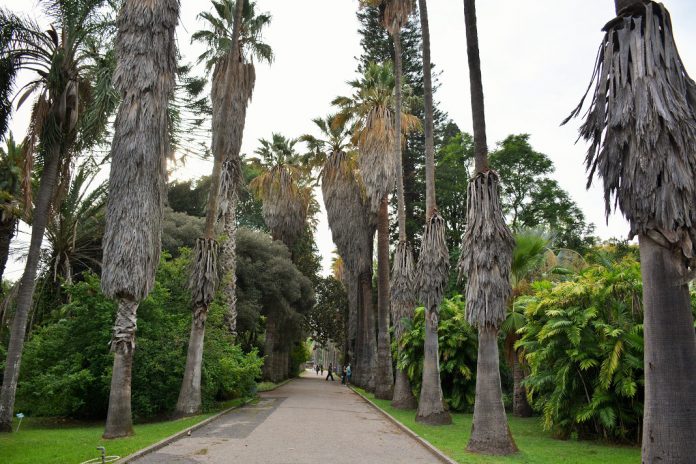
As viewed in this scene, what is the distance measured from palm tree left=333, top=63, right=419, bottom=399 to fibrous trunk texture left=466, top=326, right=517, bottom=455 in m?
13.3

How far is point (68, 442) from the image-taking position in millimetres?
11273

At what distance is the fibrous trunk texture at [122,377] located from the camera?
1195 cm

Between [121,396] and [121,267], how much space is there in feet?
9.86

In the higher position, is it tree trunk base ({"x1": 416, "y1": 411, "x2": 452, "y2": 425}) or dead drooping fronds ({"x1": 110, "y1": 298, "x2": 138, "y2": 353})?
dead drooping fronds ({"x1": 110, "y1": 298, "x2": 138, "y2": 353})

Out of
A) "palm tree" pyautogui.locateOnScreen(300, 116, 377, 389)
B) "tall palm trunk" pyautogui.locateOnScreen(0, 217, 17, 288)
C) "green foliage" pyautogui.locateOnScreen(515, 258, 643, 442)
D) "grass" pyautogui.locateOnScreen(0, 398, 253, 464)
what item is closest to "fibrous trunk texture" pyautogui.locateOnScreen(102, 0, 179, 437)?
"grass" pyautogui.locateOnScreen(0, 398, 253, 464)

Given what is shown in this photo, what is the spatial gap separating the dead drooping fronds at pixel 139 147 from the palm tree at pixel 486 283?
304 inches

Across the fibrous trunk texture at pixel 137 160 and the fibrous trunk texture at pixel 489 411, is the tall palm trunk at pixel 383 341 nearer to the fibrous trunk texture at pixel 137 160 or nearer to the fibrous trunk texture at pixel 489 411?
the fibrous trunk texture at pixel 489 411

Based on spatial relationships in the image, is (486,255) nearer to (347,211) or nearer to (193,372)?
(193,372)

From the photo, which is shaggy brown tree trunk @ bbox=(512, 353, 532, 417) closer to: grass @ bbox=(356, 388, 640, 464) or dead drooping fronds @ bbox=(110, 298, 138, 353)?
grass @ bbox=(356, 388, 640, 464)

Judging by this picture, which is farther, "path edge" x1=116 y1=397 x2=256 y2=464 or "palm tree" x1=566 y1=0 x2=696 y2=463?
"path edge" x1=116 y1=397 x2=256 y2=464

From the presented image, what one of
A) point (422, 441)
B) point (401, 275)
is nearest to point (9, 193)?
point (401, 275)

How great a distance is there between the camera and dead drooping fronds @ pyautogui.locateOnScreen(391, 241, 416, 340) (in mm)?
20391

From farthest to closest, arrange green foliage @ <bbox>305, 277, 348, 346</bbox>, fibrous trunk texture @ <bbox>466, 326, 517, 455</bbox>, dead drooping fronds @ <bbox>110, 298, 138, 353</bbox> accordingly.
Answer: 1. green foliage @ <bbox>305, 277, 348, 346</bbox>
2. dead drooping fronds @ <bbox>110, 298, 138, 353</bbox>
3. fibrous trunk texture @ <bbox>466, 326, 517, 455</bbox>

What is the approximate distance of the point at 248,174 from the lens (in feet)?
164
